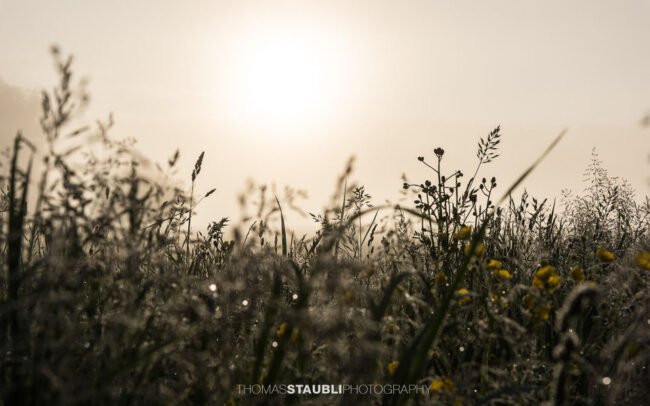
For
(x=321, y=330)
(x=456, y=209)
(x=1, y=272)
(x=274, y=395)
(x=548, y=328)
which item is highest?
(x=456, y=209)

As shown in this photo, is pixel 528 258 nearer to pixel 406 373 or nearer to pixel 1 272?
pixel 406 373

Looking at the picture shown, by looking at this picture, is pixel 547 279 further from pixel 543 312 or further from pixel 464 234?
pixel 464 234

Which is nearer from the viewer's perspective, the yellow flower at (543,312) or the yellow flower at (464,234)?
the yellow flower at (543,312)

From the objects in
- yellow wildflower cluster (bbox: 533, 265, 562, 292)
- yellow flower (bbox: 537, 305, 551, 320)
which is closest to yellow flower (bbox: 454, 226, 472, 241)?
yellow wildflower cluster (bbox: 533, 265, 562, 292)

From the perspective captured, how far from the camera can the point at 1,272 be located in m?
2.43

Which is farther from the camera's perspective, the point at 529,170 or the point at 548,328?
the point at 548,328

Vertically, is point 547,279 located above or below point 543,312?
above

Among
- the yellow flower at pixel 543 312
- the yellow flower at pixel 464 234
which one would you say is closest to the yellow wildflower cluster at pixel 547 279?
the yellow flower at pixel 543 312

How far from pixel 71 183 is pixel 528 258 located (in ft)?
8.05

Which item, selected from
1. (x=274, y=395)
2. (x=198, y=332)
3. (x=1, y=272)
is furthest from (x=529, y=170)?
(x=1, y=272)

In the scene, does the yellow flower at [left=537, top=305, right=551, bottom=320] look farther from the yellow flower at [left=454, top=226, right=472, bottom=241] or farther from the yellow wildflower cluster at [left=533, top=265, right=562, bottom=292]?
the yellow flower at [left=454, top=226, right=472, bottom=241]

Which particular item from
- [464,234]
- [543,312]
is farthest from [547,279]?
[464,234]

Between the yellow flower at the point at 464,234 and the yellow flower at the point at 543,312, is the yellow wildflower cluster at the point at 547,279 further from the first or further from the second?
the yellow flower at the point at 464,234

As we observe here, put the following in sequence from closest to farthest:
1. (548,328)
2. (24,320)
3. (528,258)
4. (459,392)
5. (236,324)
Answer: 1. (24,320)
2. (459,392)
3. (236,324)
4. (548,328)
5. (528,258)
